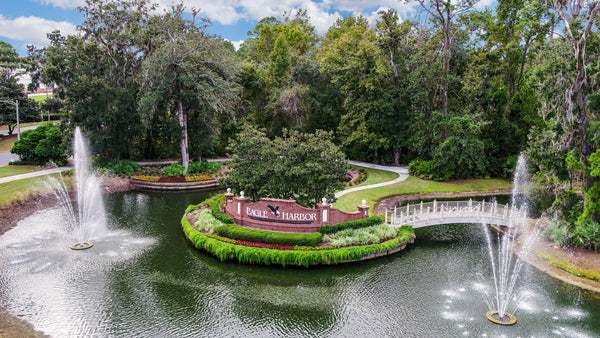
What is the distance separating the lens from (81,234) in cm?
2419

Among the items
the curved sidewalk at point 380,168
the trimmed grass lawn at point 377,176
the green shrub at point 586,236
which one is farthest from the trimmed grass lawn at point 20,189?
the green shrub at point 586,236

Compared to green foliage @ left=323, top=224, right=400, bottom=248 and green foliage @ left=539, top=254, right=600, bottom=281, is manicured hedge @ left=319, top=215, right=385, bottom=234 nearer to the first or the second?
green foliage @ left=323, top=224, right=400, bottom=248

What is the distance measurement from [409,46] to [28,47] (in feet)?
322

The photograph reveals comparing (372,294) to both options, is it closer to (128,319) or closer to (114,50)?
(128,319)

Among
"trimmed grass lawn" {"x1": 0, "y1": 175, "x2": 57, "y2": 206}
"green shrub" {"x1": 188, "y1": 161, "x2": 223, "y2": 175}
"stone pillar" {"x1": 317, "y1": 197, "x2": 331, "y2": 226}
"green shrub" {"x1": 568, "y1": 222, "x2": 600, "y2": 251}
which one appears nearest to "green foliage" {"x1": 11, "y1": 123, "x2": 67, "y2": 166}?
"trimmed grass lawn" {"x1": 0, "y1": 175, "x2": 57, "y2": 206}

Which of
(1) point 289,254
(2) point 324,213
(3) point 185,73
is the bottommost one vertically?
(1) point 289,254

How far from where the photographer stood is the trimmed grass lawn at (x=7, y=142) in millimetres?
51812

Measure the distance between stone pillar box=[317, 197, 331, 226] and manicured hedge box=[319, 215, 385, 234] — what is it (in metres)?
0.33

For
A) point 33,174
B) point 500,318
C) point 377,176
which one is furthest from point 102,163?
point 500,318

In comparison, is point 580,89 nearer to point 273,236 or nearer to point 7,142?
point 273,236

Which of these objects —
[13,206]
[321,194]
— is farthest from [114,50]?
[321,194]

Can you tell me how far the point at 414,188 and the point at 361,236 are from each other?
54.8 feet

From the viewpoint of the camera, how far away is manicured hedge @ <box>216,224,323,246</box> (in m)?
21.2

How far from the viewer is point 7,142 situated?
5456 cm
